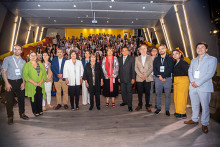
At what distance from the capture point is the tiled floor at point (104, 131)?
7.57 feet

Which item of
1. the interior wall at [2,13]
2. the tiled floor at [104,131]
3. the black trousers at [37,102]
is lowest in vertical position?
the tiled floor at [104,131]

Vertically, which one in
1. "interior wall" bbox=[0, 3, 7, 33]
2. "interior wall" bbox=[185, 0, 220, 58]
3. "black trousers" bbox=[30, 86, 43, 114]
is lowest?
"black trousers" bbox=[30, 86, 43, 114]

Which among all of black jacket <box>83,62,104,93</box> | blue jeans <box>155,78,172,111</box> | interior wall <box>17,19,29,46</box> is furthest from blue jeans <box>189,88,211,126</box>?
interior wall <box>17,19,29,46</box>

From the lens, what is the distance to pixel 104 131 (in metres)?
2.68

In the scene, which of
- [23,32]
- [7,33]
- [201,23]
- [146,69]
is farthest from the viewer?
[23,32]

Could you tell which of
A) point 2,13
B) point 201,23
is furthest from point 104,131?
point 2,13

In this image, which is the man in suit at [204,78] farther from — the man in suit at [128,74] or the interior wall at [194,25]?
the interior wall at [194,25]

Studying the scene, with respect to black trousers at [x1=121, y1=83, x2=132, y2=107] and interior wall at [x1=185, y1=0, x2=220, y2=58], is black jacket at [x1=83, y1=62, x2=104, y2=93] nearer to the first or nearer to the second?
black trousers at [x1=121, y1=83, x2=132, y2=107]

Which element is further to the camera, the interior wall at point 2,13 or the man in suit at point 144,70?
the interior wall at point 2,13

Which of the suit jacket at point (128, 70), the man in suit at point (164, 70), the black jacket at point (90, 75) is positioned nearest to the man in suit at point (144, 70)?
the suit jacket at point (128, 70)

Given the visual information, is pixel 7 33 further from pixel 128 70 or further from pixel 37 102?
pixel 128 70

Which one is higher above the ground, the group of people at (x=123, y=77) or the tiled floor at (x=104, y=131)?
the group of people at (x=123, y=77)

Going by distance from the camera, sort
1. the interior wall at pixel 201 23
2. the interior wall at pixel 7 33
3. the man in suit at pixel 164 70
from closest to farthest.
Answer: the man in suit at pixel 164 70
the interior wall at pixel 201 23
the interior wall at pixel 7 33

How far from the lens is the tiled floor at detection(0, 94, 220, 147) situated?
2.31 metres
